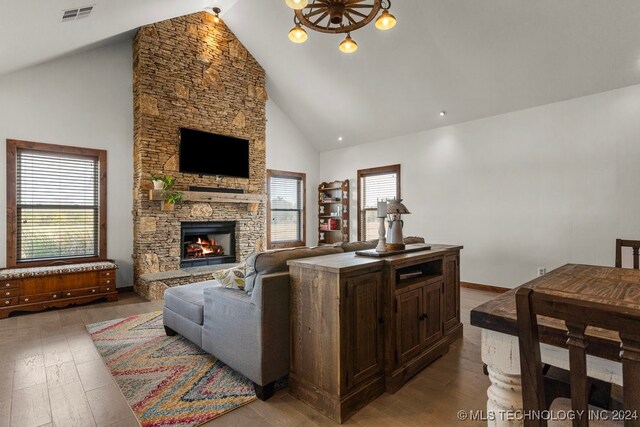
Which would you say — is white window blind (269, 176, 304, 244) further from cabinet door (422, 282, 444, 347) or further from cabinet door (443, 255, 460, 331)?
cabinet door (422, 282, 444, 347)

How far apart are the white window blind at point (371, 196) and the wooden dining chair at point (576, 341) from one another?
608 centimetres

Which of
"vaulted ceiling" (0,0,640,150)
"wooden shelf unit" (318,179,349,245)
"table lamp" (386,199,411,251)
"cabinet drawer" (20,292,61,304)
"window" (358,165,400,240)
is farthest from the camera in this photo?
"wooden shelf unit" (318,179,349,245)

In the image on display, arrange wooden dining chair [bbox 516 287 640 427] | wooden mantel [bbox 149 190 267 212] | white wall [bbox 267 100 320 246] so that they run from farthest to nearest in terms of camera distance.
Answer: white wall [bbox 267 100 320 246] → wooden mantel [bbox 149 190 267 212] → wooden dining chair [bbox 516 287 640 427]

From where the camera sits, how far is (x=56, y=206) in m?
4.79

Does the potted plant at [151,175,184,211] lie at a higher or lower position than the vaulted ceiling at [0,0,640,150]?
lower

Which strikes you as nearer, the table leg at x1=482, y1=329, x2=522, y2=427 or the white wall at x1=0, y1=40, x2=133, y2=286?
the table leg at x1=482, y1=329, x2=522, y2=427

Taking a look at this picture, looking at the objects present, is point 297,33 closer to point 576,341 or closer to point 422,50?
point 422,50

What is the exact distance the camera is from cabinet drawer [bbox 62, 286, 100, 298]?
4.34m

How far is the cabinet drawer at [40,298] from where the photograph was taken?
4078 millimetres

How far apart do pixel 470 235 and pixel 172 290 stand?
466 centimetres

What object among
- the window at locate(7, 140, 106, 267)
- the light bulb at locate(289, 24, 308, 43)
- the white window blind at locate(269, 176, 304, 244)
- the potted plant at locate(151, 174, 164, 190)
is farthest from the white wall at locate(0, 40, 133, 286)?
the light bulb at locate(289, 24, 308, 43)

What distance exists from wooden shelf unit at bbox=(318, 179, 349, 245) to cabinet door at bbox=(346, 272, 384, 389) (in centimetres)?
531

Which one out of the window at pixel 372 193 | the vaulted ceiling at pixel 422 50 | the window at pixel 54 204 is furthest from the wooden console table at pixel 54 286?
the window at pixel 372 193

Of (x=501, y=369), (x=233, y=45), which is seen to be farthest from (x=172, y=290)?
(x=233, y=45)
